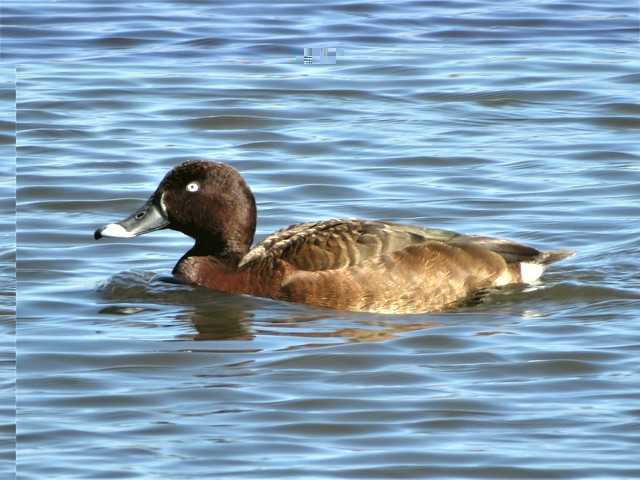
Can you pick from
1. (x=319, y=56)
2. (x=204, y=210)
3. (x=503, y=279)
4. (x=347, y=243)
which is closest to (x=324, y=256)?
(x=347, y=243)

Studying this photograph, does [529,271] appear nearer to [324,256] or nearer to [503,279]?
[503,279]

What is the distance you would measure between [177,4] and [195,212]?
7393 mm

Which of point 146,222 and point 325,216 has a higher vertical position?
point 146,222

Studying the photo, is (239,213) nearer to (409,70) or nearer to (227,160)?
(227,160)

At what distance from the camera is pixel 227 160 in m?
Result: 12.4

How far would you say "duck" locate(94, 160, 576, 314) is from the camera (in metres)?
9.22

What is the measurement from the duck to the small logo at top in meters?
5.18

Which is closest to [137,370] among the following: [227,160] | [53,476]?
[53,476]

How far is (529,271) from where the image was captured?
31.8 ft

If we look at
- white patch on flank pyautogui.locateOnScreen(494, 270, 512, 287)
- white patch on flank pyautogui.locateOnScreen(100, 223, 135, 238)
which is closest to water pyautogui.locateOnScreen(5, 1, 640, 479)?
white patch on flank pyautogui.locateOnScreen(494, 270, 512, 287)

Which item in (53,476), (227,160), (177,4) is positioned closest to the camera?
(53,476)

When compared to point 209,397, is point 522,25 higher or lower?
higher

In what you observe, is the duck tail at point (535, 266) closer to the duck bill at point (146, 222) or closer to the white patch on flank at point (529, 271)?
the white patch on flank at point (529, 271)

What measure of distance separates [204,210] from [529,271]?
7.27 feet
